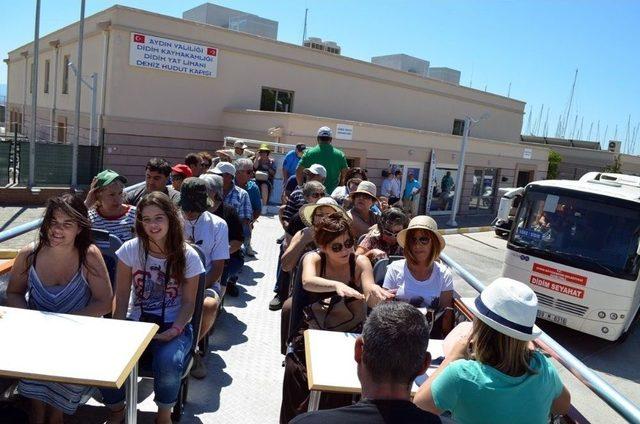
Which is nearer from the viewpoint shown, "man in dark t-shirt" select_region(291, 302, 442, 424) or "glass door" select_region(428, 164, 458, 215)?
"man in dark t-shirt" select_region(291, 302, 442, 424)

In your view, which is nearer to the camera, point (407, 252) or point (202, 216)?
point (407, 252)

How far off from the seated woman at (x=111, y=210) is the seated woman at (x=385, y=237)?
207cm

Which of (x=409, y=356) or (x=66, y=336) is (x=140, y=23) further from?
(x=409, y=356)

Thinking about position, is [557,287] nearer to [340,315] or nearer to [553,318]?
[553,318]

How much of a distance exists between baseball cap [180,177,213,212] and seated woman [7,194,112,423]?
102 cm

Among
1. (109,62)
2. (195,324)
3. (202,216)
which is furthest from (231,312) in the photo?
(109,62)

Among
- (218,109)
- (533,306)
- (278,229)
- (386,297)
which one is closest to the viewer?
(533,306)

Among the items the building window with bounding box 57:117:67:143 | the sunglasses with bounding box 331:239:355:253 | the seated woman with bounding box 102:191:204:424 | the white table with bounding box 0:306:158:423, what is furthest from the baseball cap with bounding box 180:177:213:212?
the building window with bounding box 57:117:67:143

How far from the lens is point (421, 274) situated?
13.2 feet

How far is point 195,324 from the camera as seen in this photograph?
12.1 ft

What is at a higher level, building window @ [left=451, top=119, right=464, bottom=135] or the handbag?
building window @ [left=451, top=119, right=464, bottom=135]

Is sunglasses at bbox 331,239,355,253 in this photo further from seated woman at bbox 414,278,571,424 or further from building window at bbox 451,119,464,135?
building window at bbox 451,119,464,135

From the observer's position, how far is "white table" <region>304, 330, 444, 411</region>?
2.61 m

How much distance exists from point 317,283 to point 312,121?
14096mm
